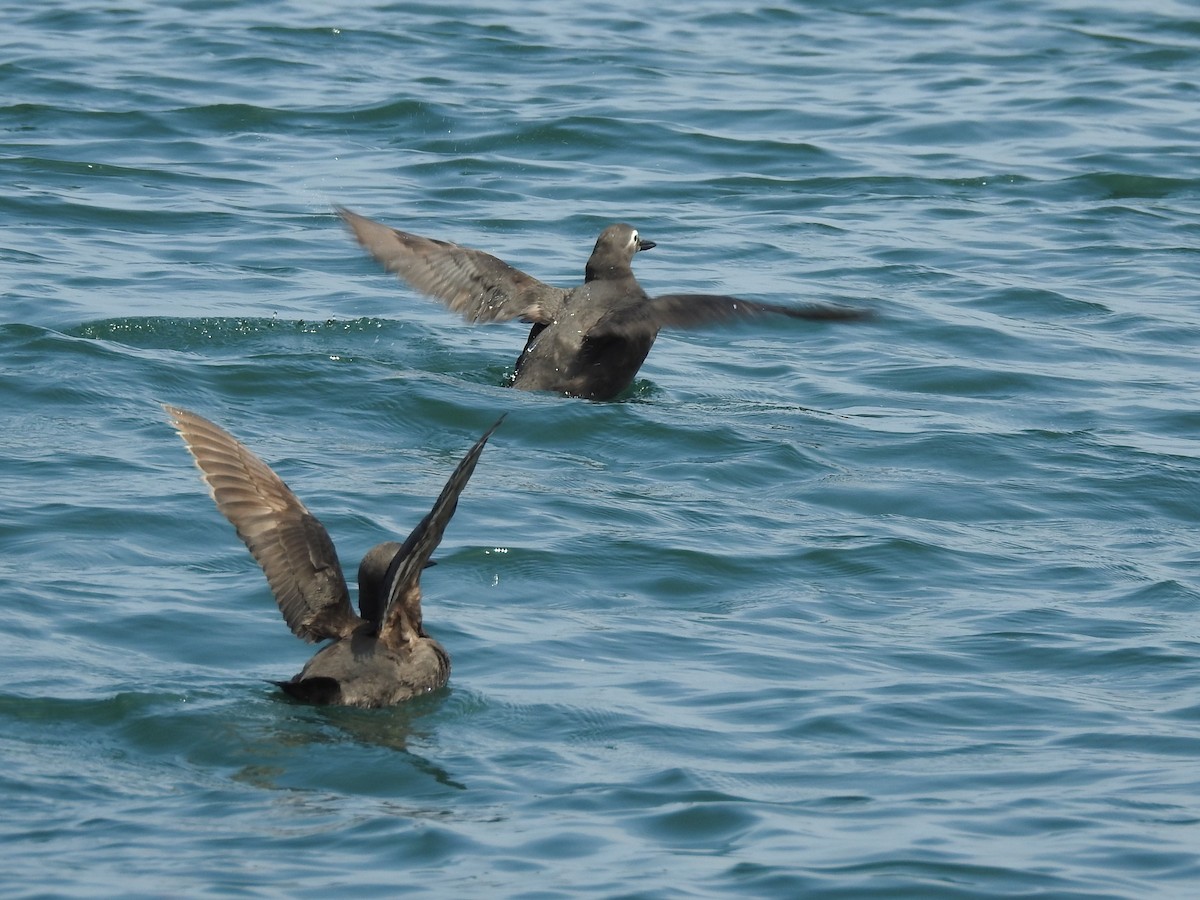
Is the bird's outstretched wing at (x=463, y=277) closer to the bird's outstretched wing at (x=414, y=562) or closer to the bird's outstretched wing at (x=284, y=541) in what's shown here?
the bird's outstretched wing at (x=284, y=541)

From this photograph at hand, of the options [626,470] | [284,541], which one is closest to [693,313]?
[626,470]

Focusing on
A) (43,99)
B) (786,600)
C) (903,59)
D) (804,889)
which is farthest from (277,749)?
(903,59)

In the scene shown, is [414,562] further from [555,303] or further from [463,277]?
[463,277]

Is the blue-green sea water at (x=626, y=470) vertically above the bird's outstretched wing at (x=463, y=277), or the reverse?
the bird's outstretched wing at (x=463, y=277)

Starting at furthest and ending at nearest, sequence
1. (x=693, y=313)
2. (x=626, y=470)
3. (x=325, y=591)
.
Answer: (x=693, y=313)
(x=626, y=470)
(x=325, y=591)

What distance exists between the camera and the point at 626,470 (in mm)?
9875

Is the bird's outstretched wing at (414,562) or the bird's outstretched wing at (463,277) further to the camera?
the bird's outstretched wing at (463,277)

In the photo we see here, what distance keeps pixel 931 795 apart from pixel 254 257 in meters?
7.97

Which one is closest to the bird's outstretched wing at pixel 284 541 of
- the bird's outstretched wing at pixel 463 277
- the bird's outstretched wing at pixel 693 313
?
the bird's outstretched wing at pixel 693 313

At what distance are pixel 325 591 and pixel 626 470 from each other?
10.3ft

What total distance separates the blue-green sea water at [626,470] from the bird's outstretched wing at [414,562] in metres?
0.27

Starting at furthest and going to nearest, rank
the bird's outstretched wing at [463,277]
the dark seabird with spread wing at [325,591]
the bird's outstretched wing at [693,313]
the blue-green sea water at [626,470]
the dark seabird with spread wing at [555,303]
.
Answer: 1. the bird's outstretched wing at [463,277]
2. the dark seabird with spread wing at [555,303]
3. the bird's outstretched wing at [693,313]
4. the dark seabird with spread wing at [325,591]
5. the blue-green sea water at [626,470]

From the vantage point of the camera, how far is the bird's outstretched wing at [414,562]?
6020 millimetres

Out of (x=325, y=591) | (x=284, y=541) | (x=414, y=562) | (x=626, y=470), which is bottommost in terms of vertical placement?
(x=626, y=470)
